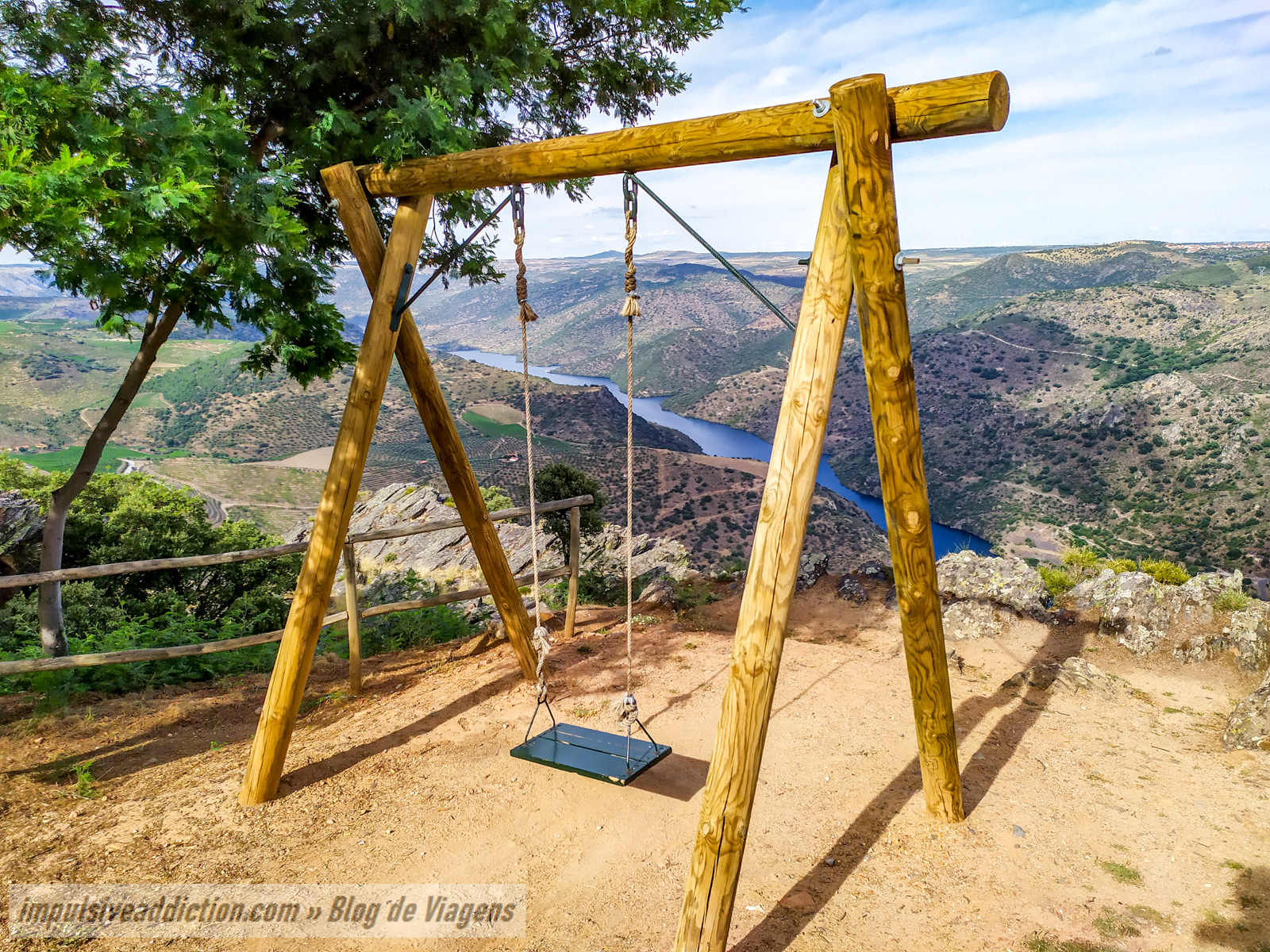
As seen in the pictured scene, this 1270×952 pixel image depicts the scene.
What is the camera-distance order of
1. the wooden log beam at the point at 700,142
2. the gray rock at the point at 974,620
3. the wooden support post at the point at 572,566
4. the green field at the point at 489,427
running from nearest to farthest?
the wooden log beam at the point at 700,142, the wooden support post at the point at 572,566, the gray rock at the point at 974,620, the green field at the point at 489,427

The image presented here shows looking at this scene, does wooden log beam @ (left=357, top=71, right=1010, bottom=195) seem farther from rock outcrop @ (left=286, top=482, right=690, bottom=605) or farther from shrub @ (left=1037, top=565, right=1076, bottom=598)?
rock outcrop @ (left=286, top=482, right=690, bottom=605)

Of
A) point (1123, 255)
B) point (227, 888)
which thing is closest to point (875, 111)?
point (227, 888)

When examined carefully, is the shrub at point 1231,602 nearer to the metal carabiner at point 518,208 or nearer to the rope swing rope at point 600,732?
the rope swing rope at point 600,732

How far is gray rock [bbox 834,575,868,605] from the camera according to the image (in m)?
8.05

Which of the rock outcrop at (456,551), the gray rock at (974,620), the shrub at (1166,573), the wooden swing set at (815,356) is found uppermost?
the wooden swing set at (815,356)

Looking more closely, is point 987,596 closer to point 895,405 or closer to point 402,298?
point 895,405

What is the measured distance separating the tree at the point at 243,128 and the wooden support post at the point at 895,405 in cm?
201

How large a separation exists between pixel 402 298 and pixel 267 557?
2.48 metres

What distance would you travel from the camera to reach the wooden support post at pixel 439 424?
3.59 metres

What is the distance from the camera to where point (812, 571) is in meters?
8.79

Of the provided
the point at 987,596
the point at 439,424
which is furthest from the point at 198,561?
the point at 987,596

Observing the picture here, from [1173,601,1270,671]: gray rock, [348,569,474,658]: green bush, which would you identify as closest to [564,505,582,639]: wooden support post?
[348,569,474,658]: green bush

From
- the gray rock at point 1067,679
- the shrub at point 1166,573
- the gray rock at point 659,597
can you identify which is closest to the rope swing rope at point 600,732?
the gray rock at point 1067,679

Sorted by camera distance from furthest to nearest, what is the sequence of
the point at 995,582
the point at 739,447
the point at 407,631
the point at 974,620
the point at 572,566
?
the point at 739,447 < the point at 407,631 < the point at 995,582 < the point at 974,620 < the point at 572,566
